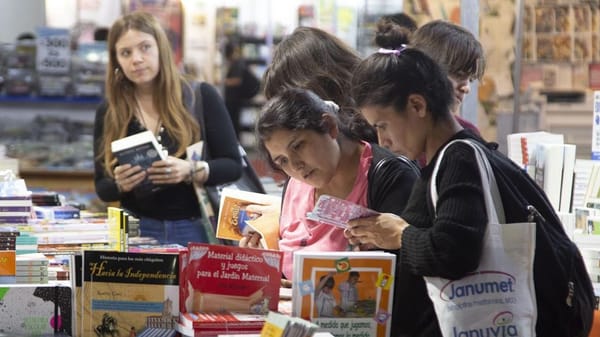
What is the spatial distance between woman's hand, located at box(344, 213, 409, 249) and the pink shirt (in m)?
0.28

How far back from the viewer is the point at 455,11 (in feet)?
21.0

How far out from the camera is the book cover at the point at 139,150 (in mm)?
4711

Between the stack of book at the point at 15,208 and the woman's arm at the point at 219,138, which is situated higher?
the woman's arm at the point at 219,138

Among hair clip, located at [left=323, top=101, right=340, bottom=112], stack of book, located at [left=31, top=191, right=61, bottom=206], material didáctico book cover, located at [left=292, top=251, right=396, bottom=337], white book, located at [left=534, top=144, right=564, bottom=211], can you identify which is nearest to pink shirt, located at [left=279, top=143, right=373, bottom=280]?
hair clip, located at [left=323, top=101, right=340, bottom=112]

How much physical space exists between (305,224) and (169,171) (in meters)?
1.62

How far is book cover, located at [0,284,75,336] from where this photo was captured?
9.36 ft

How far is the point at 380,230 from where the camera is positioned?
2.80m

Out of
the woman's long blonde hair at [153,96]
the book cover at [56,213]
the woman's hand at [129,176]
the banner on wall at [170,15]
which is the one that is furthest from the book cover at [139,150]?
the banner on wall at [170,15]

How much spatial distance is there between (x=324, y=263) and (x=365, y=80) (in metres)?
0.51

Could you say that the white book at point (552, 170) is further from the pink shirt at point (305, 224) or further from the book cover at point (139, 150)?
the book cover at point (139, 150)

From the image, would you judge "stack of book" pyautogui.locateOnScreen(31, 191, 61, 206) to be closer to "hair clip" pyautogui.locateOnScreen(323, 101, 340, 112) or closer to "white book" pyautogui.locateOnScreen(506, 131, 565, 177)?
"white book" pyautogui.locateOnScreen(506, 131, 565, 177)

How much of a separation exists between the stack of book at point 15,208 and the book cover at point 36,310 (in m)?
1.42

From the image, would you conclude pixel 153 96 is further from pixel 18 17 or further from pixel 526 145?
pixel 18 17

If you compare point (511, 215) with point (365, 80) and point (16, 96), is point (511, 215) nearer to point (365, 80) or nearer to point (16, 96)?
point (365, 80)
